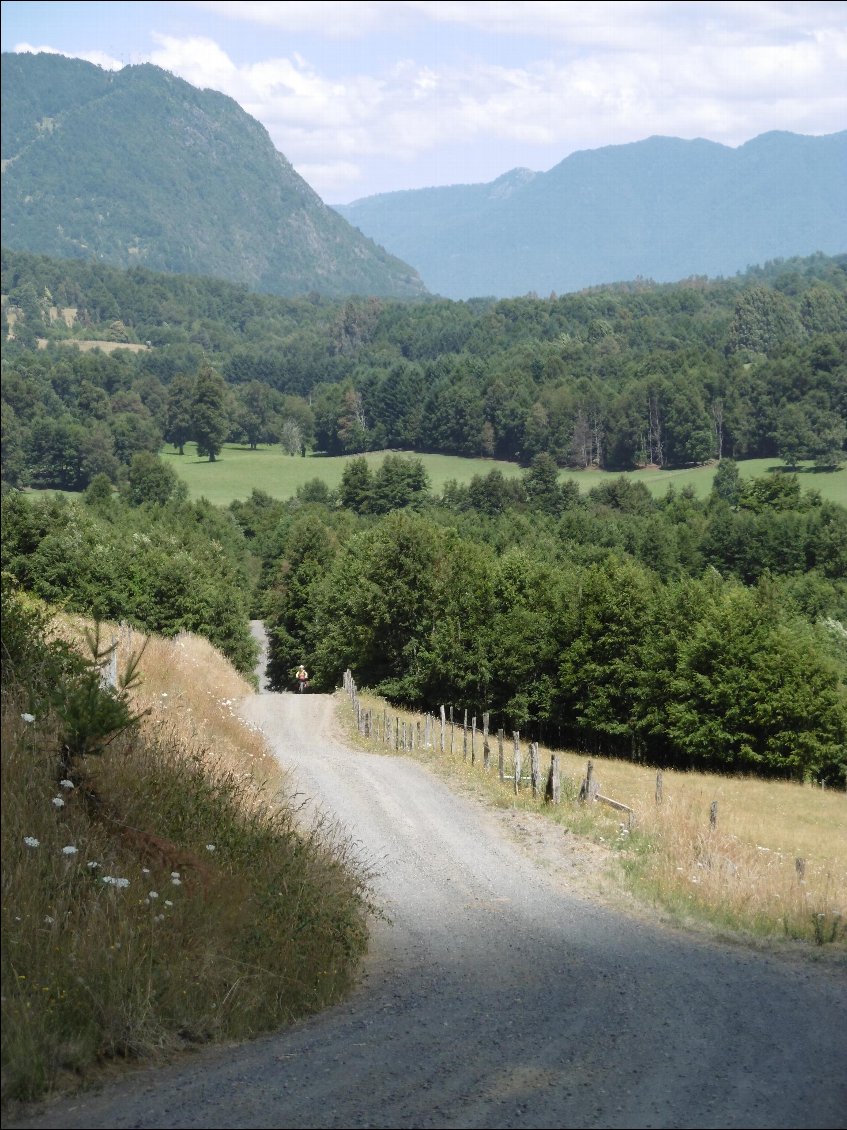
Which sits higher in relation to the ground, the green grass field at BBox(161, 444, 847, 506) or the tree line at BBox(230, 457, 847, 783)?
the green grass field at BBox(161, 444, 847, 506)

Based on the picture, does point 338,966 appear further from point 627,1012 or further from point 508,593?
point 508,593

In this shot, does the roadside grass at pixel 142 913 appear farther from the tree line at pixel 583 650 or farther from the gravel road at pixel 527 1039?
the tree line at pixel 583 650

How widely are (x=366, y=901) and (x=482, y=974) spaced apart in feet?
7.55

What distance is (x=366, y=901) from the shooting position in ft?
43.9

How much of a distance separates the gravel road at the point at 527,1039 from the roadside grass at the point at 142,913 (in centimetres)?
33

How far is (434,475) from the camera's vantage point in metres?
180

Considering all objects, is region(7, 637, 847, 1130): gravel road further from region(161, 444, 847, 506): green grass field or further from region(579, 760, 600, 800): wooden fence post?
region(161, 444, 847, 506): green grass field

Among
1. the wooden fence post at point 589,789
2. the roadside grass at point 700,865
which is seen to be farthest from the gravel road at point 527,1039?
the wooden fence post at point 589,789

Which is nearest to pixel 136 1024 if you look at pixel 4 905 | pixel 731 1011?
pixel 4 905

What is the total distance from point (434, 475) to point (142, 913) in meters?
172

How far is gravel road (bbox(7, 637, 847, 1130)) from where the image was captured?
7.75 metres

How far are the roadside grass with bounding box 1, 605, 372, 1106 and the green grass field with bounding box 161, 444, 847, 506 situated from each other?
147859mm

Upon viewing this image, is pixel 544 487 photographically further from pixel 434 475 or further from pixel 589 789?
pixel 589 789

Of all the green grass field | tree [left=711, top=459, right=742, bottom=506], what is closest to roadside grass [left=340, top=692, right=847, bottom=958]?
tree [left=711, top=459, right=742, bottom=506]
